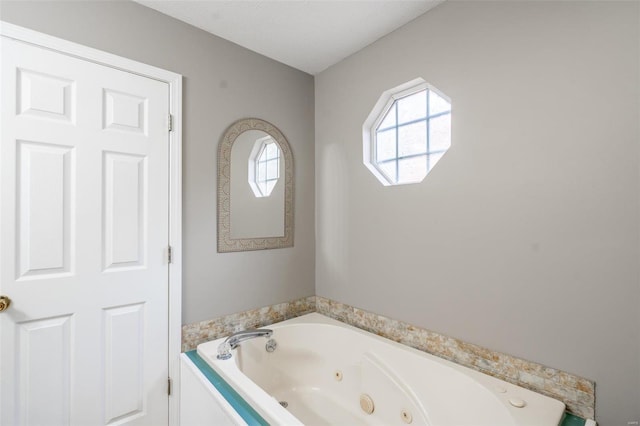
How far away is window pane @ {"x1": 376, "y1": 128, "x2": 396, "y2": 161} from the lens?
2.04 m

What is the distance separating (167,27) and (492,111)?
181 cm

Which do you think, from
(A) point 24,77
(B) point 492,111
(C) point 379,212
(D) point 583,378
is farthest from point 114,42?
(D) point 583,378

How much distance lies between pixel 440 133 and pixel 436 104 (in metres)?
0.18

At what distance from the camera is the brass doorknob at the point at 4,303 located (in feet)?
4.22

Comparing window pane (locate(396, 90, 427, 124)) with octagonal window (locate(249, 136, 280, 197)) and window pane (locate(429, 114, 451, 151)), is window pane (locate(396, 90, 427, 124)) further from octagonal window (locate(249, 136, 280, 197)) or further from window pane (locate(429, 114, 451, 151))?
octagonal window (locate(249, 136, 280, 197))

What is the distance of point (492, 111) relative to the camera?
58.6 inches

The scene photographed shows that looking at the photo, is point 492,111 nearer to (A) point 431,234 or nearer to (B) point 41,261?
(A) point 431,234

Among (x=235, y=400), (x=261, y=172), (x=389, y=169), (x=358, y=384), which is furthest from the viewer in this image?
(x=261, y=172)

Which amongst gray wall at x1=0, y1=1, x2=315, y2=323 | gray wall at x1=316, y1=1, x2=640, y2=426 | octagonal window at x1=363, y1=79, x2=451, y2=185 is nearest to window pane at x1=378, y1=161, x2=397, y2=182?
octagonal window at x1=363, y1=79, x2=451, y2=185

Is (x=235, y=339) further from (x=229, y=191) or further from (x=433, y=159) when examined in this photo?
(x=433, y=159)

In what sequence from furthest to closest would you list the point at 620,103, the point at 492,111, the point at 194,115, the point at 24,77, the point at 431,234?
the point at 194,115
the point at 431,234
the point at 492,111
the point at 24,77
the point at 620,103

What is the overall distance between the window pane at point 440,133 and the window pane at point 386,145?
0.91ft

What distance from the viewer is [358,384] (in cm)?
186

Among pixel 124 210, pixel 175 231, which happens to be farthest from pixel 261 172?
pixel 124 210
